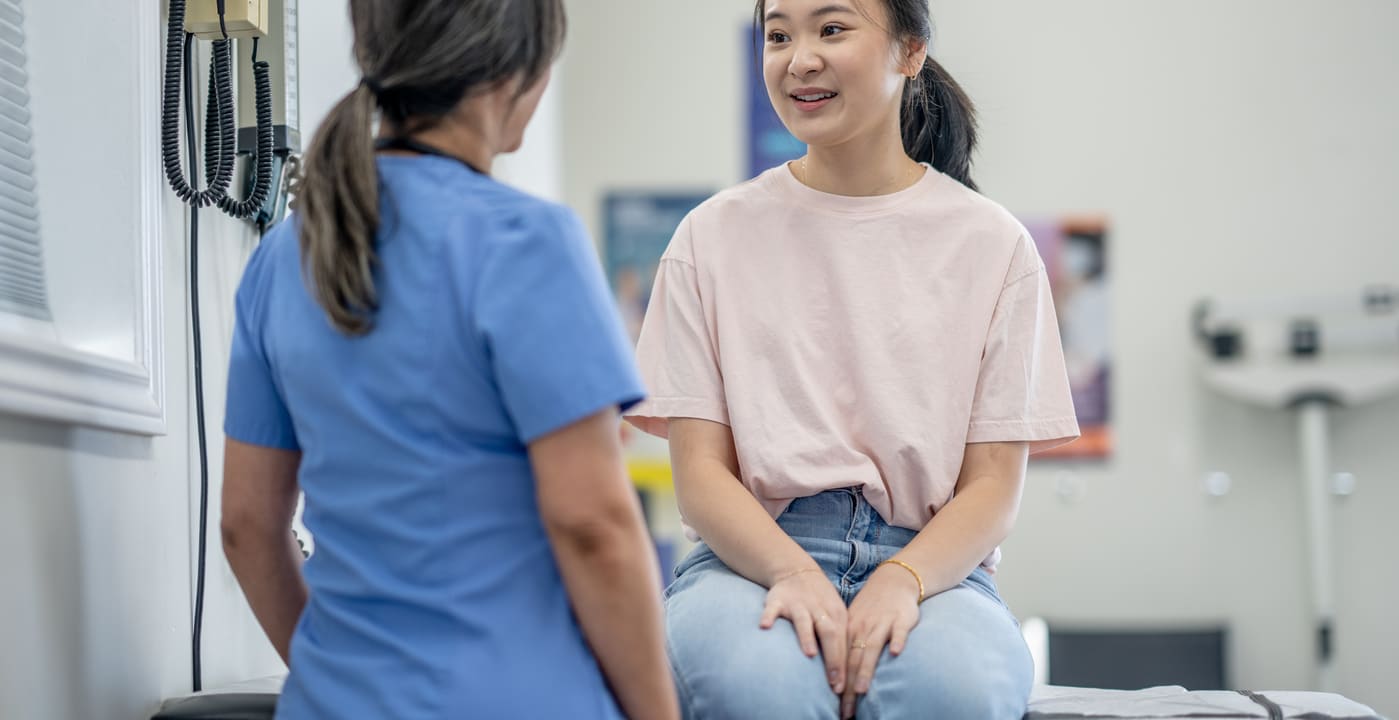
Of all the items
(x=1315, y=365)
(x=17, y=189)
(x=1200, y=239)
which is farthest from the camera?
(x=1200, y=239)

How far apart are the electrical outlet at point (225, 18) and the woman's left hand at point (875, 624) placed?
902 mm

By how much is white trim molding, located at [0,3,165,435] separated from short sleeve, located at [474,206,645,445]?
47cm

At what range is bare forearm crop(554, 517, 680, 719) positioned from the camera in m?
0.81

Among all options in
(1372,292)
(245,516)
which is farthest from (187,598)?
(1372,292)

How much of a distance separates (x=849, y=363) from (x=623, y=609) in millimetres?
521

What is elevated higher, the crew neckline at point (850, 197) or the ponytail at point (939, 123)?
the ponytail at point (939, 123)

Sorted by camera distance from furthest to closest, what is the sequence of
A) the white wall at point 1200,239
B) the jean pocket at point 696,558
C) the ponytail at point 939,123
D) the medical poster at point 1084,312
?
the medical poster at point 1084,312 → the white wall at point 1200,239 → the ponytail at point 939,123 → the jean pocket at point 696,558

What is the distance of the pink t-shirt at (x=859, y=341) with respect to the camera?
1.23 m

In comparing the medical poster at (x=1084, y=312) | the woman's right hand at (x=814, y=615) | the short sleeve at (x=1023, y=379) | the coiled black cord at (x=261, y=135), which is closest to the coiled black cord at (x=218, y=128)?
the coiled black cord at (x=261, y=135)

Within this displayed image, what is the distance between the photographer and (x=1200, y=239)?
140 inches

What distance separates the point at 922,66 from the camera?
4.52 feet

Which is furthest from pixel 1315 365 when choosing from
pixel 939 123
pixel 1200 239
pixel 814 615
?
pixel 814 615

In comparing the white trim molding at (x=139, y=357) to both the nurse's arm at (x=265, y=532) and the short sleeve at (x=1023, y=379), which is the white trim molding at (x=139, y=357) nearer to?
the nurse's arm at (x=265, y=532)

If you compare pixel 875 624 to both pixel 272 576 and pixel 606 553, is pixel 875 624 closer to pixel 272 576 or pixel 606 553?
pixel 606 553
